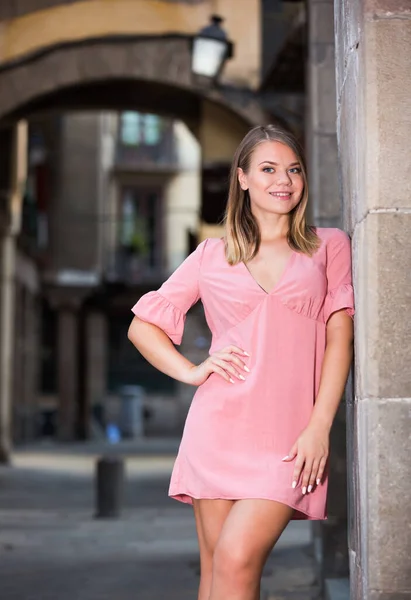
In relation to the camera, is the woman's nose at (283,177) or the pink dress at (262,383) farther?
the woman's nose at (283,177)

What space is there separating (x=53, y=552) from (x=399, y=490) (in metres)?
5.81

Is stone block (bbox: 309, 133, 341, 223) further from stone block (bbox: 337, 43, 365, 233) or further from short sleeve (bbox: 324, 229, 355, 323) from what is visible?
short sleeve (bbox: 324, 229, 355, 323)

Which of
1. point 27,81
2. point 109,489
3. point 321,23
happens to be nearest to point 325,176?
point 321,23

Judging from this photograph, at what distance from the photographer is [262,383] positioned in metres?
3.11

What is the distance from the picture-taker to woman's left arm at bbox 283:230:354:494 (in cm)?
303

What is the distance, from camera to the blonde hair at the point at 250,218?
10.7 ft

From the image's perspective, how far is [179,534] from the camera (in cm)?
931

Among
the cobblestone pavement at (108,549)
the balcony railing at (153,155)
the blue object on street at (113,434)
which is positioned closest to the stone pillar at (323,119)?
the cobblestone pavement at (108,549)

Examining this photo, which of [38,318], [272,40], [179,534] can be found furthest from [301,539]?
[38,318]

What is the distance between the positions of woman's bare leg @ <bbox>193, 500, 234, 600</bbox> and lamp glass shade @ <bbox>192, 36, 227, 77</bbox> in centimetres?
848

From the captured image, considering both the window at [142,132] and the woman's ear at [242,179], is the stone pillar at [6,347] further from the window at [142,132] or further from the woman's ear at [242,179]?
the woman's ear at [242,179]

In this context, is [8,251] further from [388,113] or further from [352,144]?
[388,113]

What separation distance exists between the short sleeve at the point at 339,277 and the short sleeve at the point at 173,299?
15.4 inches

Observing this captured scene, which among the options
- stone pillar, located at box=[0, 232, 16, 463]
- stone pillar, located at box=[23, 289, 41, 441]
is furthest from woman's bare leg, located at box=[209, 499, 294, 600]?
stone pillar, located at box=[23, 289, 41, 441]
